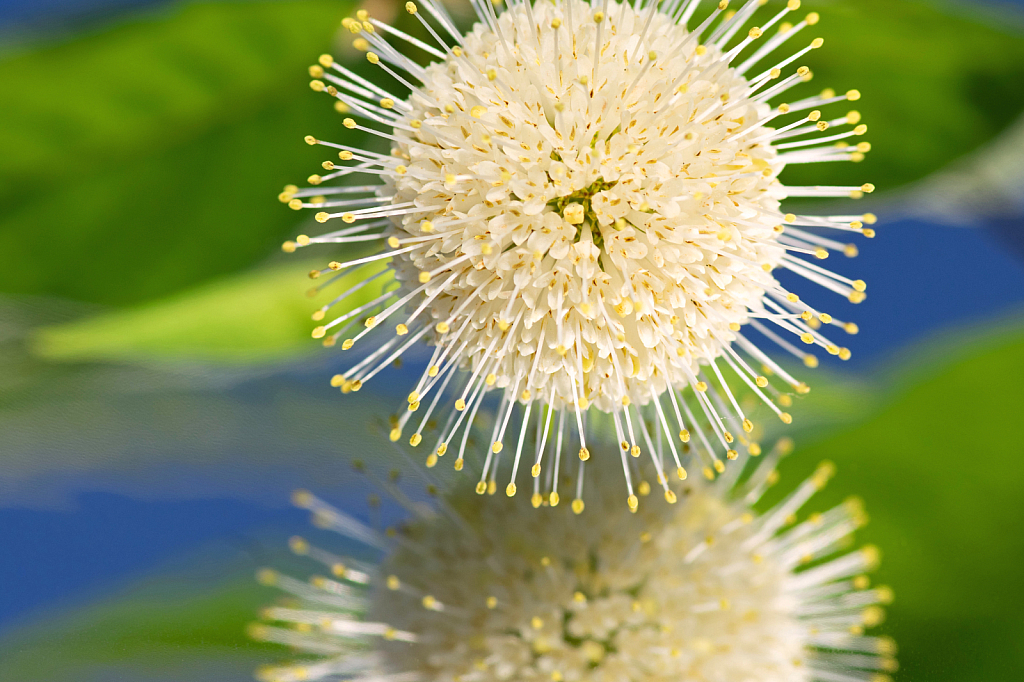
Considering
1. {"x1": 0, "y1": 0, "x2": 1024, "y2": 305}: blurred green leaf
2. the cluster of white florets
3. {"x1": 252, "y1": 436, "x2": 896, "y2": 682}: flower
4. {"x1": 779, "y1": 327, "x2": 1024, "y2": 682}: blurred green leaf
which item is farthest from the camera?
{"x1": 0, "y1": 0, "x2": 1024, "y2": 305}: blurred green leaf

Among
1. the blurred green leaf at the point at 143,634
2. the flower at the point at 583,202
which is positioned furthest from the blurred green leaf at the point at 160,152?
the flower at the point at 583,202

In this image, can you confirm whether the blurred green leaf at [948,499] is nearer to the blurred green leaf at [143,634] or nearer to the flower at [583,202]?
the flower at [583,202]

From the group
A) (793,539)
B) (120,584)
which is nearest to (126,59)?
(120,584)

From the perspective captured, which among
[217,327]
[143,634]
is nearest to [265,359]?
[217,327]

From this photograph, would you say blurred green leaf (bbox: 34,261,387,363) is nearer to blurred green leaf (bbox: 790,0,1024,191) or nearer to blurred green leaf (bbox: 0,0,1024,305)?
blurred green leaf (bbox: 0,0,1024,305)

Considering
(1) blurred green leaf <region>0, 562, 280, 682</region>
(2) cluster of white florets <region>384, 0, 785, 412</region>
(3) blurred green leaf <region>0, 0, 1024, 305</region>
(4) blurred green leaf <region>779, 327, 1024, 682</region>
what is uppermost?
(3) blurred green leaf <region>0, 0, 1024, 305</region>

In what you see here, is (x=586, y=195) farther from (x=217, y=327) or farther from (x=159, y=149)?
(x=159, y=149)

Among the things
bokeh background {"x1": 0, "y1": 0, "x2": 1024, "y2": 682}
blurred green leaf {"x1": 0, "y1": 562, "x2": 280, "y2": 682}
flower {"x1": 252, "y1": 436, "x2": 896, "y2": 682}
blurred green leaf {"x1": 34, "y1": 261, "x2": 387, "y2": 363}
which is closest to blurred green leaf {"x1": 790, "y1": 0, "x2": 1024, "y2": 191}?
bokeh background {"x1": 0, "y1": 0, "x2": 1024, "y2": 682}
